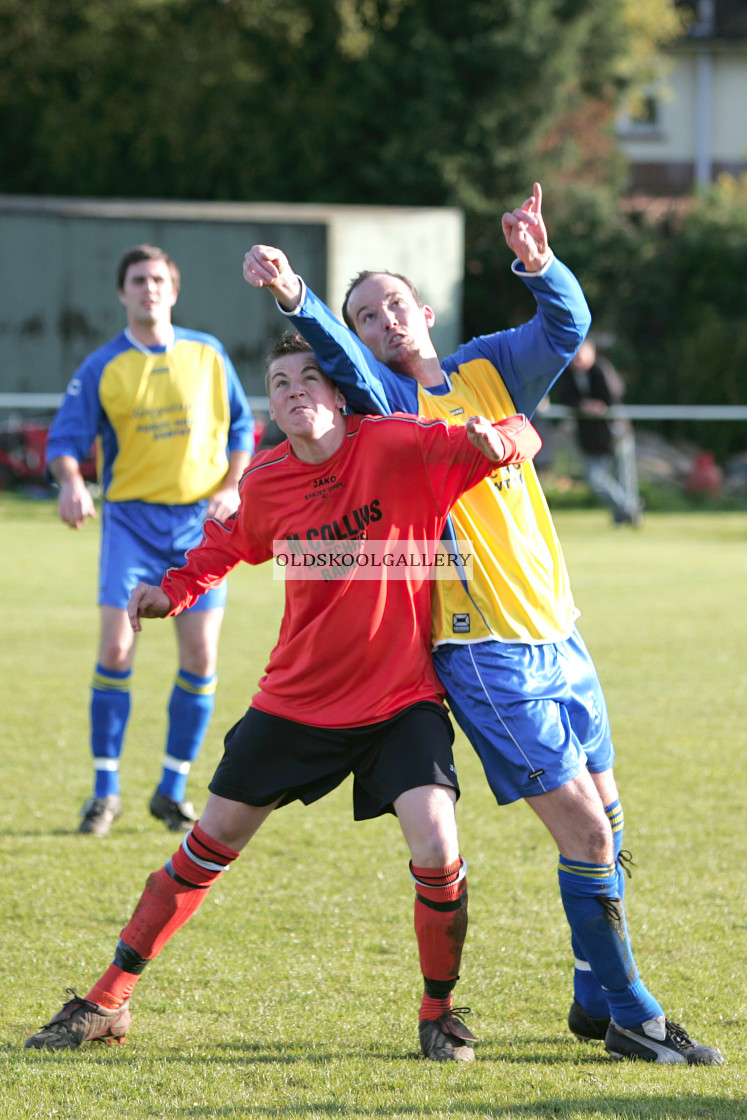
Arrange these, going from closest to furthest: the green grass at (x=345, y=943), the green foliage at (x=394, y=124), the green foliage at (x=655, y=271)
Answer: the green grass at (x=345, y=943), the green foliage at (x=655, y=271), the green foliage at (x=394, y=124)

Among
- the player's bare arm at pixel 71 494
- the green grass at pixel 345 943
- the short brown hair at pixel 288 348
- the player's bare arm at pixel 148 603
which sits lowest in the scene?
the green grass at pixel 345 943

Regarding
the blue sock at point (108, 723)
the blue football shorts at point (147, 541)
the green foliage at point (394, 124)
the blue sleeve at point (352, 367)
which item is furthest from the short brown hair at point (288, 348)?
the green foliage at point (394, 124)

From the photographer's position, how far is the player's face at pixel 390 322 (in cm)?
369

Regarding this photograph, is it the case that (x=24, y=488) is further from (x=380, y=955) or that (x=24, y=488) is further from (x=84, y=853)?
(x=380, y=955)

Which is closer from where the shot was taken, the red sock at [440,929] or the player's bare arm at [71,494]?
the red sock at [440,929]

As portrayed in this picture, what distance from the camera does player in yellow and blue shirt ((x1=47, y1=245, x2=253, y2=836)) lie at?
5660 mm

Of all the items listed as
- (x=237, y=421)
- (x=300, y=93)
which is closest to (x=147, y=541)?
(x=237, y=421)

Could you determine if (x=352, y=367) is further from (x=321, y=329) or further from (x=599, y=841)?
(x=599, y=841)

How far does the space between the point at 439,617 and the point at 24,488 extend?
17736 mm

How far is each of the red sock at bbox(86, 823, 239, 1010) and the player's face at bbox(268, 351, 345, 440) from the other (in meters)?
1.12

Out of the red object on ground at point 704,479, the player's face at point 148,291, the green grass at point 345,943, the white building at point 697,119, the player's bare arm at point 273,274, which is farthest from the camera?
the white building at point 697,119

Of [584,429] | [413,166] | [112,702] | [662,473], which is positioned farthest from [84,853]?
[413,166]

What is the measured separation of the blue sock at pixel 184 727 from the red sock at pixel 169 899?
2.02 meters

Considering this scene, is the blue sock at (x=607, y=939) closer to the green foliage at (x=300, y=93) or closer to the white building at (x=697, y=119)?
the green foliage at (x=300, y=93)
